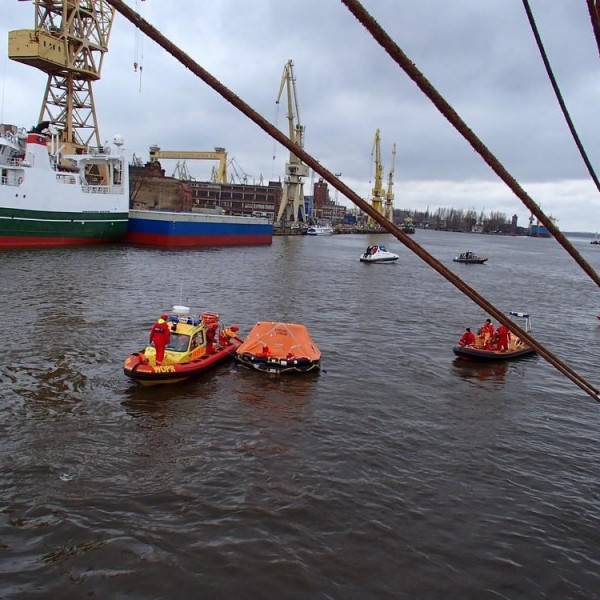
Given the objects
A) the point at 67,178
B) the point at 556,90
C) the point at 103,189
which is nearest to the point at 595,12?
the point at 556,90

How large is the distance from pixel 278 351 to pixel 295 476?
7.25m

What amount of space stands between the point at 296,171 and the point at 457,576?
109 m

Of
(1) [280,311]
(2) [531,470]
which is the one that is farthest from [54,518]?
(1) [280,311]

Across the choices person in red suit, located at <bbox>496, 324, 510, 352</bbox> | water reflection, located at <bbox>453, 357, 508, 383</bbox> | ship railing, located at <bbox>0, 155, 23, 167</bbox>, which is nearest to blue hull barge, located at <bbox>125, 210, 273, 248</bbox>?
ship railing, located at <bbox>0, 155, 23, 167</bbox>

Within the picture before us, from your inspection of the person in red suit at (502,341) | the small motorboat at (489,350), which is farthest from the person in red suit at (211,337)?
the person in red suit at (502,341)

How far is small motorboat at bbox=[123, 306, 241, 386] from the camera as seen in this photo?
49.1 ft

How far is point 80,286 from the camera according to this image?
30.9 meters

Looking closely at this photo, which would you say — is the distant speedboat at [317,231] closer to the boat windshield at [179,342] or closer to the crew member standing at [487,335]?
the crew member standing at [487,335]

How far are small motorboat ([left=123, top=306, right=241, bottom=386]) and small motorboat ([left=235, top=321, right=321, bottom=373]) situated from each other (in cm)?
95

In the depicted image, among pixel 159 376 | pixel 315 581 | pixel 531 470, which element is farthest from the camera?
pixel 159 376

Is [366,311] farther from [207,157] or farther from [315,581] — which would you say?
[207,157]

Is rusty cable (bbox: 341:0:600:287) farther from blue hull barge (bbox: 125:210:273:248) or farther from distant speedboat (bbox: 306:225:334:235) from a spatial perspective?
distant speedboat (bbox: 306:225:334:235)

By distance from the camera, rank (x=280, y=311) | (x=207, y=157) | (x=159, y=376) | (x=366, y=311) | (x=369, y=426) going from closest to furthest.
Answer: (x=369, y=426)
(x=159, y=376)
(x=280, y=311)
(x=366, y=311)
(x=207, y=157)

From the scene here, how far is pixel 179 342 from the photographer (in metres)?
16.5
